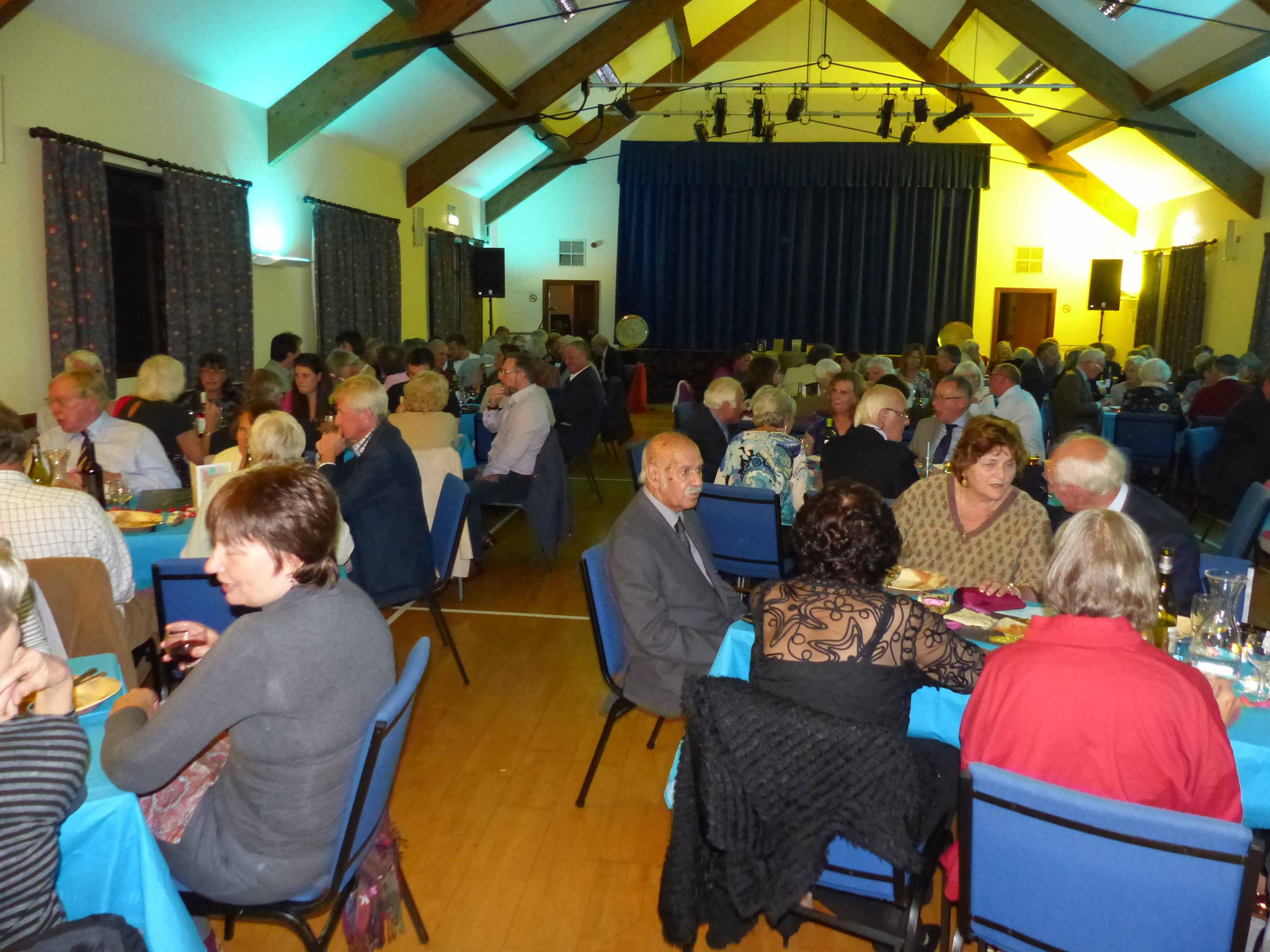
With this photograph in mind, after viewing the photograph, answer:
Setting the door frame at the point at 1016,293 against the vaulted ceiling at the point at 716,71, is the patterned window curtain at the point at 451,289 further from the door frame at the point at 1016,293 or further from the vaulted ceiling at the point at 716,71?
the door frame at the point at 1016,293

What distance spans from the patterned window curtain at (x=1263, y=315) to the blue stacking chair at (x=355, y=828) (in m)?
11.7

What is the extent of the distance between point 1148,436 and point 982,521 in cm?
537

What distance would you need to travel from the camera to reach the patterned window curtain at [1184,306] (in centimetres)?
1298

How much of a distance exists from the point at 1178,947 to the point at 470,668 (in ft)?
10.7

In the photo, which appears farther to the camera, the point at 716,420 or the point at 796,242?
the point at 796,242

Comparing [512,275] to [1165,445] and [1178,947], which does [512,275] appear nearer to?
[1165,445]

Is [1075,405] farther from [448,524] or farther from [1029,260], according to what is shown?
[1029,260]

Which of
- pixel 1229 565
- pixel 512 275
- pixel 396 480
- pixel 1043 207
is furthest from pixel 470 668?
pixel 1043 207

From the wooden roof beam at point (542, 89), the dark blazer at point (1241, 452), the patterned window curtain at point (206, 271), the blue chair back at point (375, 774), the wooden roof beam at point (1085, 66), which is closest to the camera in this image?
the blue chair back at point (375, 774)

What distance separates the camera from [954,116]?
12.4m

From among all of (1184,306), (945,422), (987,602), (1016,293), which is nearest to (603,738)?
(987,602)

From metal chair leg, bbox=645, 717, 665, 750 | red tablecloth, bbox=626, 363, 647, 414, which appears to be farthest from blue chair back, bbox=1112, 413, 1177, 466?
red tablecloth, bbox=626, 363, 647, 414

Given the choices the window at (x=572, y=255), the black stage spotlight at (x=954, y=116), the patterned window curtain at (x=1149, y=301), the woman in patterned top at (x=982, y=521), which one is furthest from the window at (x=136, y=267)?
the patterned window curtain at (x=1149, y=301)

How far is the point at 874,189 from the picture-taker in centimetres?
1648
